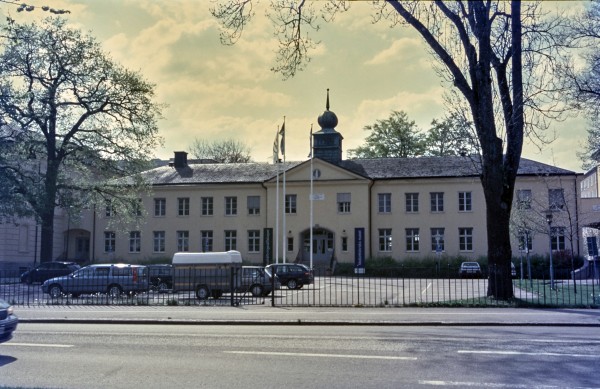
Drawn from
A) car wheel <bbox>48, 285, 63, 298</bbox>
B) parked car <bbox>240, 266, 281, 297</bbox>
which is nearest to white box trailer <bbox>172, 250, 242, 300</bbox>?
parked car <bbox>240, 266, 281, 297</bbox>

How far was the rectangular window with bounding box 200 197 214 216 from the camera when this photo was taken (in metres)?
59.6

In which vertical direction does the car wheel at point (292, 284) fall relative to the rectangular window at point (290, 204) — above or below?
below

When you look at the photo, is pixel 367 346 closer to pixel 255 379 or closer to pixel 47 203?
pixel 255 379

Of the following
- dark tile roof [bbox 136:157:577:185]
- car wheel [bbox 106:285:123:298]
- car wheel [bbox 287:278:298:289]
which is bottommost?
car wheel [bbox 287:278:298:289]

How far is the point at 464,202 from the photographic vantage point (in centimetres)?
5447

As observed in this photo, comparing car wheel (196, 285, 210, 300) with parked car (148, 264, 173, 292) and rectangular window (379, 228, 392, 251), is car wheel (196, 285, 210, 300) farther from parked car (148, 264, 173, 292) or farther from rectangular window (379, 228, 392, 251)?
rectangular window (379, 228, 392, 251)

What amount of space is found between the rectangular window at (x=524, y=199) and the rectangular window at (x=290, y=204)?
65.6 feet

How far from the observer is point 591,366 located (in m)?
9.55

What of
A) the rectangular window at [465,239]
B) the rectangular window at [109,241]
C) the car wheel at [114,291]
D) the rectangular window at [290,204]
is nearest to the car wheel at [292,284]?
the car wheel at [114,291]

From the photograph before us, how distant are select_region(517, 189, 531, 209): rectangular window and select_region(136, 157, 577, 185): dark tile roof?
1604 mm

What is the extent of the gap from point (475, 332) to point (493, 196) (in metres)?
8.66

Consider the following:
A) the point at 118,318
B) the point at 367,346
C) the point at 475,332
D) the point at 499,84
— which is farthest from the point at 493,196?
the point at 118,318

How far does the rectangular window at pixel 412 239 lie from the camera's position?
55.2m

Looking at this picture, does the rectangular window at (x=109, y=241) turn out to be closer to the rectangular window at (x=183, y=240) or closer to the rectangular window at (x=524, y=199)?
the rectangular window at (x=183, y=240)
